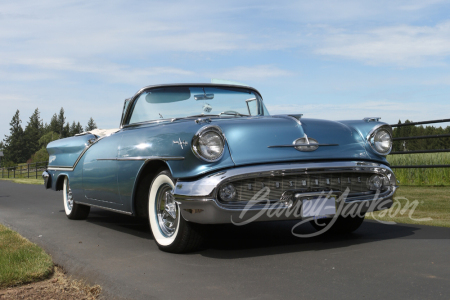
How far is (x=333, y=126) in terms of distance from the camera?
14.7 ft

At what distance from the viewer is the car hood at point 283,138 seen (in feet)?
13.2

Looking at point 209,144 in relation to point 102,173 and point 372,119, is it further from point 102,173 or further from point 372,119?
point 102,173

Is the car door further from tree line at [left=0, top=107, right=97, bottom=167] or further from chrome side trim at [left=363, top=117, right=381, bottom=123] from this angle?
tree line at [left=0, top=107, right=97, bottom=167]

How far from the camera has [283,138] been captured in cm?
414

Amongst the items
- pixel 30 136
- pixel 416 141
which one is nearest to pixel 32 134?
pixel 30 136

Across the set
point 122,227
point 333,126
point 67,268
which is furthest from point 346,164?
point 122,227

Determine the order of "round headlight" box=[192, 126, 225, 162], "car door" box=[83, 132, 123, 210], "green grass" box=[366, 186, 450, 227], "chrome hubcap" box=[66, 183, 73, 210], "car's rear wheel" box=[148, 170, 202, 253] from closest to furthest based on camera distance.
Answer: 1. "round headlight" box=[192, 126, 225, 162]
2. "car's rear wheel" box=[148, 170, 202, 253]
3. "car door" box=[83, 132, 123, 210]
4. "green grass" box=[366, 186, 450, 227]
5. "chrome hubcap" box=[66, 183, 73, 210]

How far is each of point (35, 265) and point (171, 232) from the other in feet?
3.72

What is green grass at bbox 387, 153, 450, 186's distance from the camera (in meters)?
10.1

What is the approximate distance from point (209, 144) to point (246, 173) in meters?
0.40

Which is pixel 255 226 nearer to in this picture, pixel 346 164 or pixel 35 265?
pixel 346 164

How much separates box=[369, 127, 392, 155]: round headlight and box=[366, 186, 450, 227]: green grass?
53.6 inches

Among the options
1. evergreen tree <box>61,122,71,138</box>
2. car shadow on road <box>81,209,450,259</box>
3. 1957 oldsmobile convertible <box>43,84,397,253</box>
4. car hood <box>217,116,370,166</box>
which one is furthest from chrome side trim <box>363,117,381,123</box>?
evergreen tree <box>61,122,71,138</box>

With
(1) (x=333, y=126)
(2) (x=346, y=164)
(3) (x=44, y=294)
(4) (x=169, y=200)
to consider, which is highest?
(1) (x=333, y=126)
